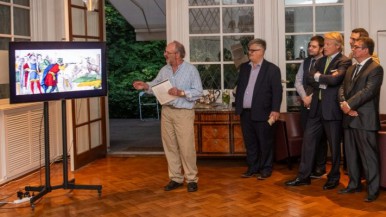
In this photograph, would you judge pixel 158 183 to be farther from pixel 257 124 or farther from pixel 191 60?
pixel 191 60

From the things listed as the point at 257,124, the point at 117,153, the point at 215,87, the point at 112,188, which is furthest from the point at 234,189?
the point at 117,153

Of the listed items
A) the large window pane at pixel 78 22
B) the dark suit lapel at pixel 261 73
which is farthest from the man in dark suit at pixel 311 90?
the large window pane at pixel 78 22

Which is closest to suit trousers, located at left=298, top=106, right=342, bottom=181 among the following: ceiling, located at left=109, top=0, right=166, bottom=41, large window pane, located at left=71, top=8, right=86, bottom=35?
large window pane, located at left=71, top=8, right=86, bottom=35

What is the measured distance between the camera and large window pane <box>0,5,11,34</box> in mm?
5824

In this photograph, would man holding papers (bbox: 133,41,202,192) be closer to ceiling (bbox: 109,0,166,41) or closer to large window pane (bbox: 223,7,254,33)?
large window pane (bbox: 223,7,254,33)

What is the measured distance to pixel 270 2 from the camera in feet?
21.8

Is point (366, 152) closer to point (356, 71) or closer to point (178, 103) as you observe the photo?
point (356, 71)

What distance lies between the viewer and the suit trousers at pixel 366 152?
180 inches

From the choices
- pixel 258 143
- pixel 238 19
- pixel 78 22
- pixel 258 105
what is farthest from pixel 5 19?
pixel 258 143

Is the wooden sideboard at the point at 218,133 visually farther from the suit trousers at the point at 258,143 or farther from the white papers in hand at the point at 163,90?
the white papers in hand at the point at 163,90

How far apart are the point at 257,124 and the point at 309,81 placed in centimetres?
79

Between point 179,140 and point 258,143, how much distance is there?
1.12m

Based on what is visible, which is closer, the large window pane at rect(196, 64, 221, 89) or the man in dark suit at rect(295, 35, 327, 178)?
the man in dark suit at rect(295, 35, 327, 178)

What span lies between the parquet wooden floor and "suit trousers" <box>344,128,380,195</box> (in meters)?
0.19
